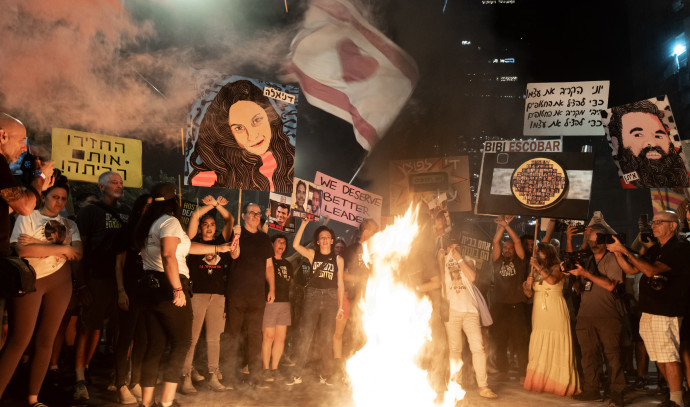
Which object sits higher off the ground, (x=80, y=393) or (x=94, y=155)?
(x=94, y=155)

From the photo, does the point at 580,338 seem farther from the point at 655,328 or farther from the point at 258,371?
the point at 258,371

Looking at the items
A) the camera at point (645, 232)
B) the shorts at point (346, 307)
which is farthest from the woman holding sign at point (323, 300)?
the camera at point (645, 232)

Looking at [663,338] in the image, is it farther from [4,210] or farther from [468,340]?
[4,210]

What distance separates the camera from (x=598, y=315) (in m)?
6.50

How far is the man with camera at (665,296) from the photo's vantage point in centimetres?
568

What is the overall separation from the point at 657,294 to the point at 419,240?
9.26ft

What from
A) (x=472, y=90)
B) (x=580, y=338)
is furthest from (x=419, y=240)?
(x=472, y=90)

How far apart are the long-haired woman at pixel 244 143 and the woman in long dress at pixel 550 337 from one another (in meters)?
3.64

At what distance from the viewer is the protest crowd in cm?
453

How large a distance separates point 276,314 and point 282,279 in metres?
0.51

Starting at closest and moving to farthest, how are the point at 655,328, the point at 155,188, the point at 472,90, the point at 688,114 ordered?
the point at 155,188 < the point at 655,328 < the point at 472,90 < the point at 688,114

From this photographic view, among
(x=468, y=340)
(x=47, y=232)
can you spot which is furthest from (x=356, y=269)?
(x=47, y=232)

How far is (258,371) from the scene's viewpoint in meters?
6.04

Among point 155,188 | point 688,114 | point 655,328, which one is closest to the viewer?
point 155,188
